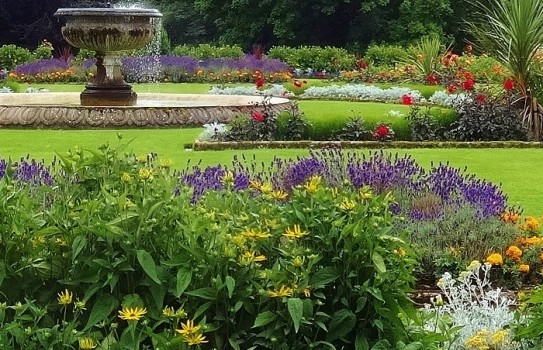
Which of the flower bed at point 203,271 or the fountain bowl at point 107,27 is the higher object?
the flower bed at point 203,271

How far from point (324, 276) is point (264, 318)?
0.24 metres

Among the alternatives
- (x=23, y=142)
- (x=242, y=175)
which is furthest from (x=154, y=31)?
(x=242, y=175)

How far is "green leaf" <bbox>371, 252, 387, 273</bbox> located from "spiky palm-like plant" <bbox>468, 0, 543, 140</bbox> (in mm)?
10583

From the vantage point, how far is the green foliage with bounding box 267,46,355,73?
29.6 m

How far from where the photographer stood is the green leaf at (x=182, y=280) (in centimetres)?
297

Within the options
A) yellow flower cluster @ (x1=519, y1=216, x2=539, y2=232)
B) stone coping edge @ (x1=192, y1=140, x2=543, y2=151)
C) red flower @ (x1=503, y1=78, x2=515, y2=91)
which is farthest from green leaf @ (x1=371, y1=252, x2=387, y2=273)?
red flower @ (x1=503, y1=78, x2=515, y2=91)

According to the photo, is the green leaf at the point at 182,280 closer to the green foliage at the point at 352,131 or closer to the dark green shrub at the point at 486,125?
Answer: the green foliage at the point at 352,131

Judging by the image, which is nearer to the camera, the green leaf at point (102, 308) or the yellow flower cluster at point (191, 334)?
the yellow flower cluster at point (191, 334)

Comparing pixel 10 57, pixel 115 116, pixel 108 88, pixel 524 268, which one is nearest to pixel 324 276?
pixel 524 268

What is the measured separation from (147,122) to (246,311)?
10.6m

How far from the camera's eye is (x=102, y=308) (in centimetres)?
309

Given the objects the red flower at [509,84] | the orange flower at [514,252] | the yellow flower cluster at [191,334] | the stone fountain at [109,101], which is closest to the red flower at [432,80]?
the stone fountain at [109,101]

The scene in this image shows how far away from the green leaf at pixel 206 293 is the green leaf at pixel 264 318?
0.17m

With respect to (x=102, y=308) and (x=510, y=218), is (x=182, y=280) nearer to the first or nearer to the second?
(x=102, y=308)
